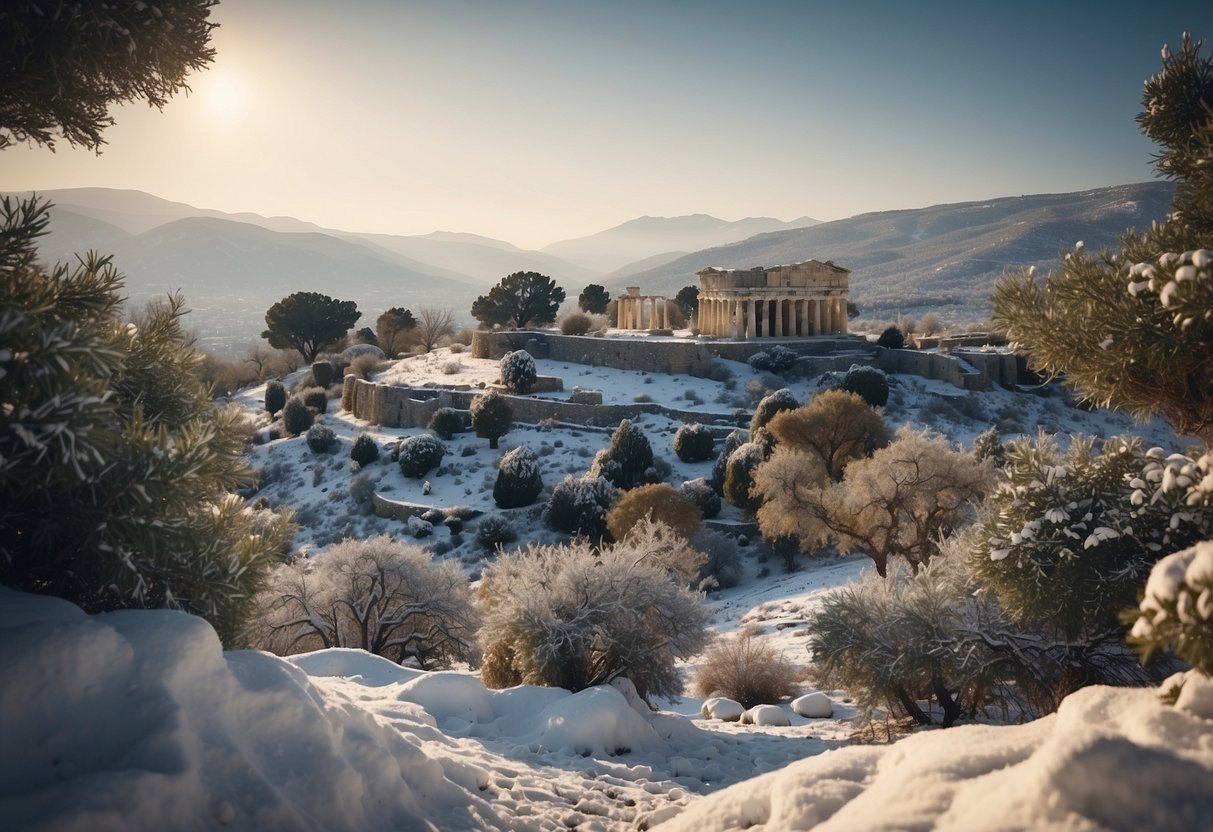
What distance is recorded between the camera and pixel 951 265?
104875mm

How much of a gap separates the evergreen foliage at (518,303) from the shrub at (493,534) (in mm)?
29406

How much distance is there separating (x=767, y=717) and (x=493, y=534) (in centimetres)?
1897

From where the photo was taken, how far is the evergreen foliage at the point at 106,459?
439 cm

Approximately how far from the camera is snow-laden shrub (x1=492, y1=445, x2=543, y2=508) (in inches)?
1257

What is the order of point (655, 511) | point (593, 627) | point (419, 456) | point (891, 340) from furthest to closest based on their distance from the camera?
point (891, 340) < point (419, 456) < point (655, 511) < point (593, 627)

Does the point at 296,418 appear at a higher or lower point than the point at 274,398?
lower

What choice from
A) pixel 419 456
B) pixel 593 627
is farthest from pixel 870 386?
pixel 593 627

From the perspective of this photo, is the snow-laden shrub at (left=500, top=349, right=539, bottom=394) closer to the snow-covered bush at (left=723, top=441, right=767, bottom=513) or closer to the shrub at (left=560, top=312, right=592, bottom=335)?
the shrub at (left=560, top=312, right=592, bottom=335)

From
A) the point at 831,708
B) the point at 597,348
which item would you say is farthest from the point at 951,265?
the point at 831,708

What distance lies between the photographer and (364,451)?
37.2m

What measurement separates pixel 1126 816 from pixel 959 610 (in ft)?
25.1

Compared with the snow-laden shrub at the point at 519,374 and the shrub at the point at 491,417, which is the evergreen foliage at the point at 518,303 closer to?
the snow-laden shrub at the point at 519,374

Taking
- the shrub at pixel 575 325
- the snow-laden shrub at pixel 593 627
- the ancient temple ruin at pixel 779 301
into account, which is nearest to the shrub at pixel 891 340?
the ancient temple ruin at pixel 779 301

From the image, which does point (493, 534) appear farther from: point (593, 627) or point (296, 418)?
point (593, 627)
